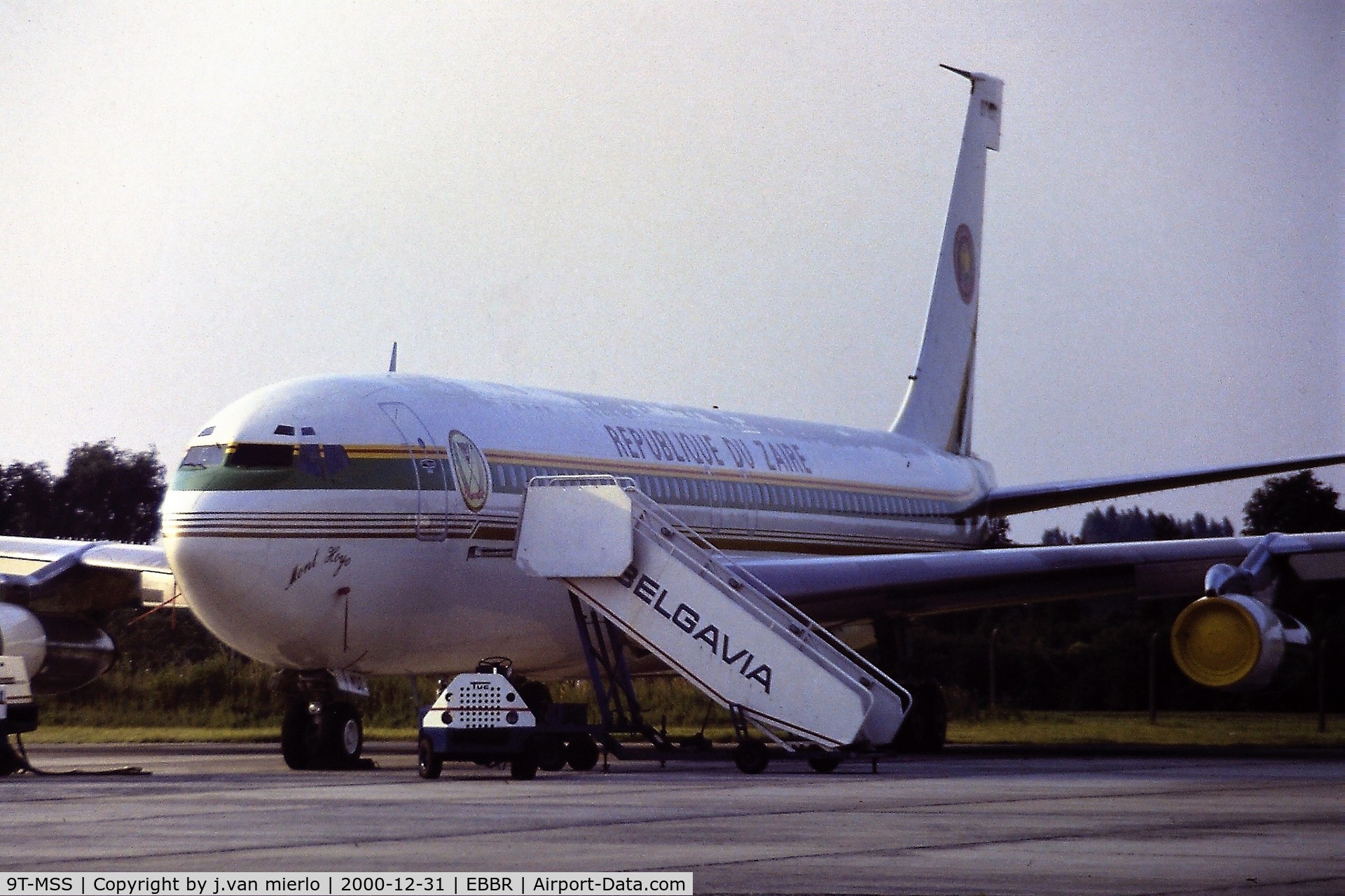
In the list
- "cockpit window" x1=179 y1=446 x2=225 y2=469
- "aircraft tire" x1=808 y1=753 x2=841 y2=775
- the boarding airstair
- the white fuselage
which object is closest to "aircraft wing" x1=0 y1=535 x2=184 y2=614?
"cockpit window" x1=179 y1=446 x2=225 y2=469

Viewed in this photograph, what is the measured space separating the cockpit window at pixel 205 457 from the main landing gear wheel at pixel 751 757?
5215 mm

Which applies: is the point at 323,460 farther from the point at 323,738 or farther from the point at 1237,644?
the point at 1237,644

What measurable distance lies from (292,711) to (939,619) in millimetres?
18672

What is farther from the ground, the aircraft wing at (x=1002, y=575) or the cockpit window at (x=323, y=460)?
the cockpit window at (x=323, y=460)

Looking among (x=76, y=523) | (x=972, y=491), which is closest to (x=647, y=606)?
(x=972, y=491)

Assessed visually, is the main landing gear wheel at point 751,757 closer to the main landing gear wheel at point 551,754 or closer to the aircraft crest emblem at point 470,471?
the main landing gear wheel at point 551,754

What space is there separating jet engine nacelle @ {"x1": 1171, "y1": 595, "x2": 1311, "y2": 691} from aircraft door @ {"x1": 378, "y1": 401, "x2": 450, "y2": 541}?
6.63 metres

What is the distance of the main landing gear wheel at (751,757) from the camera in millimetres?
17844

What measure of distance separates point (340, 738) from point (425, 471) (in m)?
2.50

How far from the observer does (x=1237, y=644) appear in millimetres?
18781

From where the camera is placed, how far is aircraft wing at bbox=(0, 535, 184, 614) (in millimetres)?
23516

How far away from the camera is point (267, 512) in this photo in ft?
60.4

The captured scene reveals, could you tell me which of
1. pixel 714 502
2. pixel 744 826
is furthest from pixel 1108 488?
pixel 744 826

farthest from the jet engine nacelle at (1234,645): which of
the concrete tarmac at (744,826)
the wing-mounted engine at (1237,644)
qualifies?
the concrete tarmac at (744,826)
